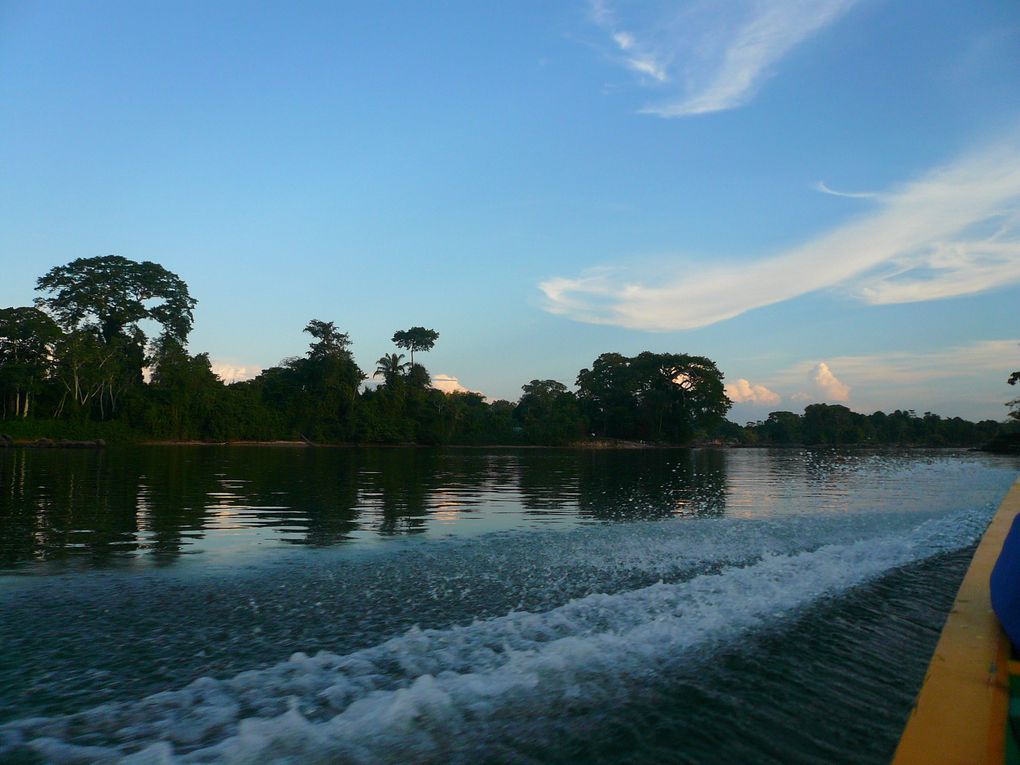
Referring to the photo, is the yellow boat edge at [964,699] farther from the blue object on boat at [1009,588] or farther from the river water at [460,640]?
the river water at [460,640]

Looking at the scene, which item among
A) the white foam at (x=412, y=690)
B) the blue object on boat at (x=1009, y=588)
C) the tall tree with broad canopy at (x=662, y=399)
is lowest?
the white foam at (x=412, y=690)

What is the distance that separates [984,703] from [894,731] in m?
0.79

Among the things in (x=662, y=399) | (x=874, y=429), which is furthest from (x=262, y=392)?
(x=874, y=429)

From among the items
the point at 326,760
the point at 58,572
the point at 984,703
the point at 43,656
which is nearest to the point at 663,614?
the point at 984,703

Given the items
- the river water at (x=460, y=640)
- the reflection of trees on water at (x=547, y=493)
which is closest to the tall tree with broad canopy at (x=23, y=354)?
the reflection of trees on water at (x=547, y=493)

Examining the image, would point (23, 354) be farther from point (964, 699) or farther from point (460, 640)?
point (964, 699)

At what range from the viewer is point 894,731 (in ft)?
9.11

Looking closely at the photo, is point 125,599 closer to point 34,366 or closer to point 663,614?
point 663,614

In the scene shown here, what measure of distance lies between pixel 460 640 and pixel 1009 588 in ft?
9.36

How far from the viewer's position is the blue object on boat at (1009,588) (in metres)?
2.79

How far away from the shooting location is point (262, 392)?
6197 centimetres

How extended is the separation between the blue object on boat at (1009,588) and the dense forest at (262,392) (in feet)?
167

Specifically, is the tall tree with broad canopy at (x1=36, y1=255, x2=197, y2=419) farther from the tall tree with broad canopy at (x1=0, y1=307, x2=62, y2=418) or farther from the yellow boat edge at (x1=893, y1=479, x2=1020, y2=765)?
the yellow boat edge at (x1=893, y1=479, x2=1020, y2=765)

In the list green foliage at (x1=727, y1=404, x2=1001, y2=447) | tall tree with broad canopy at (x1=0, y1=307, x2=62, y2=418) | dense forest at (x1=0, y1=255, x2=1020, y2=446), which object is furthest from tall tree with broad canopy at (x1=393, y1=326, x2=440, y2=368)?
green foliage at (x1=727, y1=404, x2=1001, y2=447)
